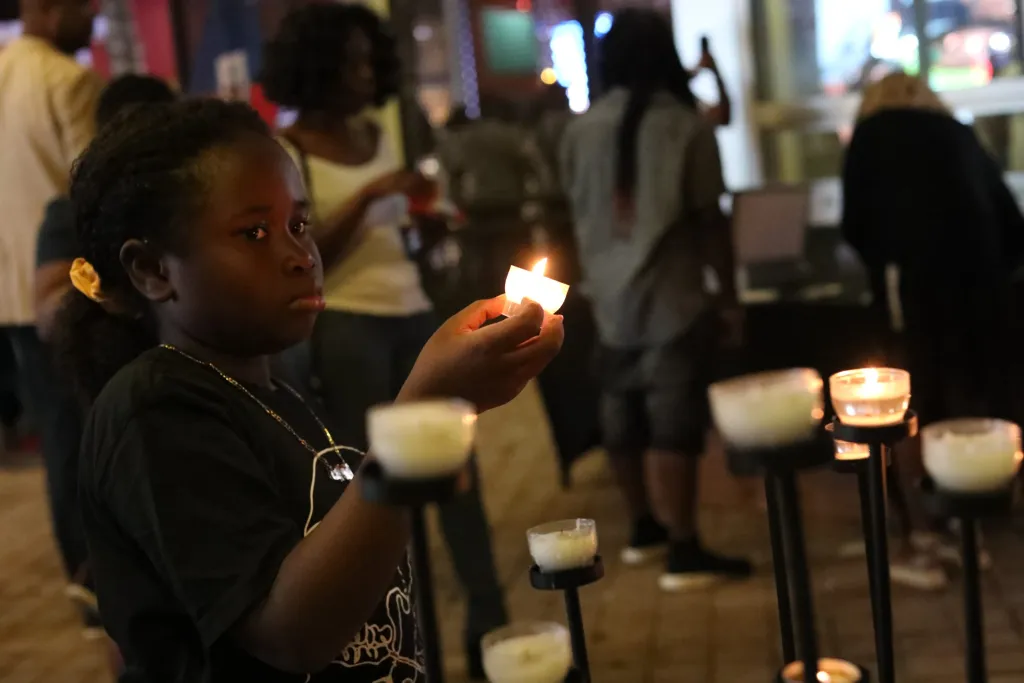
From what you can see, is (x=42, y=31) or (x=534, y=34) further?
(x=534, y=34)

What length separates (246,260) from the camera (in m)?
0.99

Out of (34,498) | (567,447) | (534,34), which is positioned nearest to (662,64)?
(567,447)

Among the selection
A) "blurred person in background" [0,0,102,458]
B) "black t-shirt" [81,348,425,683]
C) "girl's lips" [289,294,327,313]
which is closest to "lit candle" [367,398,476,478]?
"black t-shirt" [81,348,425,683]

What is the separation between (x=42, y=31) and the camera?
8.85 feet

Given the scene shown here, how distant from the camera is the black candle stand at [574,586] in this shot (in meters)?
0.98

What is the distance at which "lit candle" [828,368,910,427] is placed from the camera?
34.0 inches

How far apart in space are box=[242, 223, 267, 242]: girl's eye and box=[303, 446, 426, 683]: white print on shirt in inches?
8.8

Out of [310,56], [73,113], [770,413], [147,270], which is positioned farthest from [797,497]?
[73,113]

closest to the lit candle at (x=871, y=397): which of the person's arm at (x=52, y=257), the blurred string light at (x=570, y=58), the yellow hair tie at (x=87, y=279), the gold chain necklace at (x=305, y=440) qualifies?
the gold chain necklace at (x=305, y=440)

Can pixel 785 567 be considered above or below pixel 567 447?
above

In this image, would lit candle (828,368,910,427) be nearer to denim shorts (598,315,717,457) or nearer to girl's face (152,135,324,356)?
girl's face (152,135,324,356)

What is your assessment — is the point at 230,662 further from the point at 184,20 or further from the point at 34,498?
the point at 184,20

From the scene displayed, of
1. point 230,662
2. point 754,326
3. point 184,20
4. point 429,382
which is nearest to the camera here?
point 429,382

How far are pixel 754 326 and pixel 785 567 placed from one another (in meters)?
2.36
